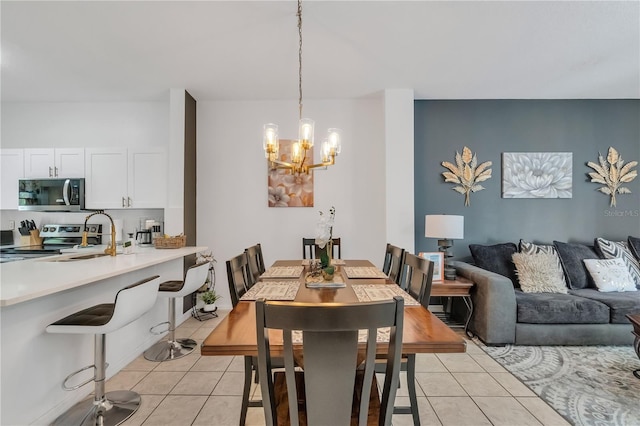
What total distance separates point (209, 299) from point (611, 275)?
455cm

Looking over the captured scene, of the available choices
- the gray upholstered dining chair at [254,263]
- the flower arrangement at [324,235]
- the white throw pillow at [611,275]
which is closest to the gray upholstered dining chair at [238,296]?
the gray upholstered dining chair at [254,263]

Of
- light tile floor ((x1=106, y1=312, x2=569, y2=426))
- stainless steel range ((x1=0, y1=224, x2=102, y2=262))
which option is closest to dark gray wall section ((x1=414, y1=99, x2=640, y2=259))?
light tile floor ((x1=106, y1=312, x2=569, y2=426))

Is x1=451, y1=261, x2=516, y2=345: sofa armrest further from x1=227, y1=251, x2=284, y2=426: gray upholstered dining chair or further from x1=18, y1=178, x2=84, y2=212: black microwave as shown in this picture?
x1=18, y1=178, x2=84, y2=212: black microwave

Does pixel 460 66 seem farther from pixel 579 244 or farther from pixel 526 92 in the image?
pixel 579 244

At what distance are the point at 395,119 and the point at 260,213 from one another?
6.94 feet

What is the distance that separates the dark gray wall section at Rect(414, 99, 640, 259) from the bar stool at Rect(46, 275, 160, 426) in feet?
10.5

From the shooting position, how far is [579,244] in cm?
359

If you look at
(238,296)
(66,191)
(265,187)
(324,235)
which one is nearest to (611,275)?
(324,235)

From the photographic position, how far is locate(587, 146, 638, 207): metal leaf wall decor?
3.80 metres

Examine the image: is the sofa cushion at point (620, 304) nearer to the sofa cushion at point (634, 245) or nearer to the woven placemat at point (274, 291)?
the sofa cushion at point (634, 245)

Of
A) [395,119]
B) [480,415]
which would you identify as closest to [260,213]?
[395,119]

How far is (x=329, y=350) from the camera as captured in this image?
97 centimetres

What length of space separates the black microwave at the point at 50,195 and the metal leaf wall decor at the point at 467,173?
15.3 feet

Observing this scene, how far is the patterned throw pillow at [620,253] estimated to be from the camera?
3.25 metres
